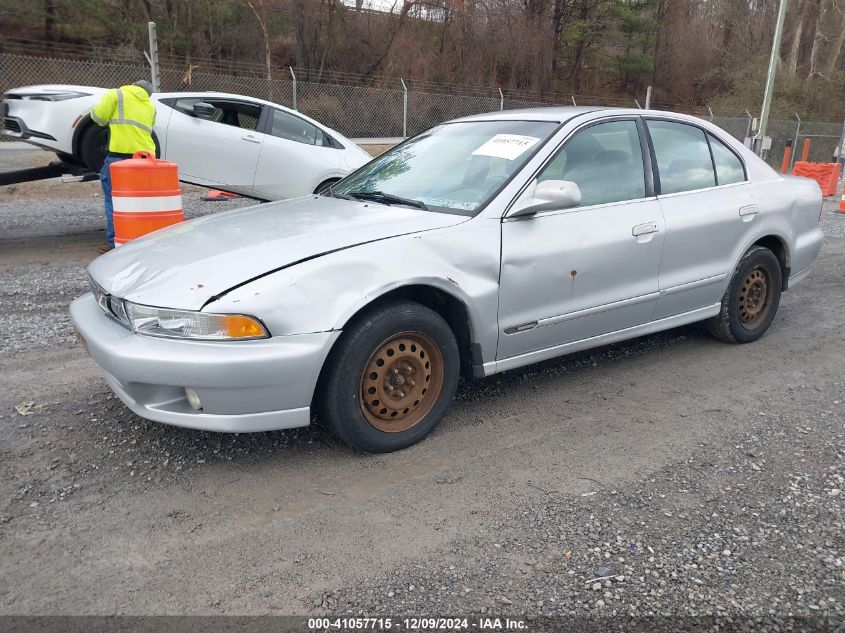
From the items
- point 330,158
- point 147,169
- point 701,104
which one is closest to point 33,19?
point 330,158

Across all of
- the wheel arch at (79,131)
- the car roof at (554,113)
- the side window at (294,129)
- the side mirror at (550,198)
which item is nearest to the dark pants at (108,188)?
the wheel arch at (79,131)

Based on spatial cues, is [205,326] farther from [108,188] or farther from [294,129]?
[294,129]

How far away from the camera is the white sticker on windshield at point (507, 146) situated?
3.81 m

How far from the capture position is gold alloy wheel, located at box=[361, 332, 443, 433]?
316cm

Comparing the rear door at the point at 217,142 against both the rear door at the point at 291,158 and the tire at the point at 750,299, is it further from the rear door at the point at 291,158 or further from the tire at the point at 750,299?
the tire at the point at 750,299

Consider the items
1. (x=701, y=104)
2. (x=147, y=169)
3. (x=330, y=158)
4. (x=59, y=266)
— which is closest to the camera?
(x=147, y=169)

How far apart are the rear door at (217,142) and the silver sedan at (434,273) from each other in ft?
14.8

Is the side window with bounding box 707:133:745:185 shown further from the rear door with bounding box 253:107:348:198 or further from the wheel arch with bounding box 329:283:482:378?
the rear door with bounding box 253:107:348:198

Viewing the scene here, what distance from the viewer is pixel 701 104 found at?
40.5 m

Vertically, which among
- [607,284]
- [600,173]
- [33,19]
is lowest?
[607,284]

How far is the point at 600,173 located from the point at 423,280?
1.51 meters

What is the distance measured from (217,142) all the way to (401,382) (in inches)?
242

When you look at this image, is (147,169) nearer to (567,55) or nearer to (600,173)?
(600,173)

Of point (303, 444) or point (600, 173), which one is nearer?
point (303, 444)
